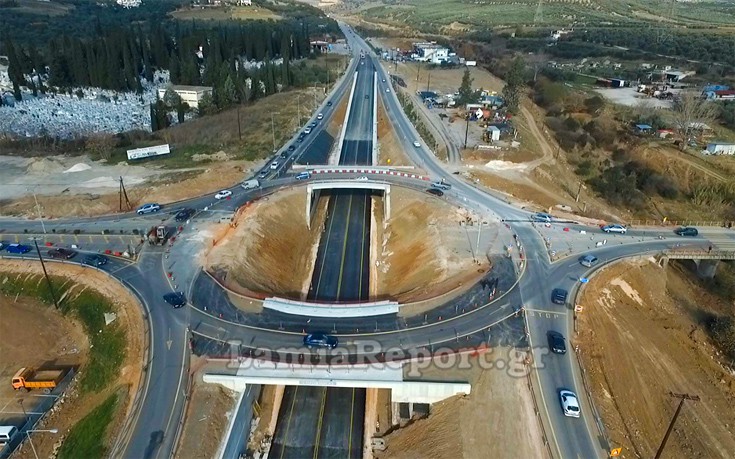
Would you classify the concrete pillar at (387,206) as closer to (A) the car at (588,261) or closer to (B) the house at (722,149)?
(A) the car at (588,261)

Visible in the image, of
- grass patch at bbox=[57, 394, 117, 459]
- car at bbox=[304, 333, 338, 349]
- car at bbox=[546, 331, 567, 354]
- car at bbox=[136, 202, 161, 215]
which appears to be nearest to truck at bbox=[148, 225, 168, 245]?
car at bbox=[136, 202, 161, 215]

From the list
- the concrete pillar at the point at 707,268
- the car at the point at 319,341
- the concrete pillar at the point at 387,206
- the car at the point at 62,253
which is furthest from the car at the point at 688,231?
the car at the point at 62,253

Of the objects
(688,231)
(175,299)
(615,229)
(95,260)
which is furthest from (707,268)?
(95,260)

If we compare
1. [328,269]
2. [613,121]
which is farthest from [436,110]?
[328,269]

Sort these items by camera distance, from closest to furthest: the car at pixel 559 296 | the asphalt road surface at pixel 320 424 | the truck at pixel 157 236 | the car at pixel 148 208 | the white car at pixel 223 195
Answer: the asphalt road surface at pixel 320 424 → the car at pixel 559 296 → the truck at pixel 157 236 → the car at pixel 148 208 → the white car at pixel 223 195

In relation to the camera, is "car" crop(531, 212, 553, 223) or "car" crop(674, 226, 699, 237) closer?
"car" crop(674, 226, 699, 237)

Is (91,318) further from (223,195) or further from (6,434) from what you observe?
(223,195)

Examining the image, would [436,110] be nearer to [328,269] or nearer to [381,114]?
[381,114]

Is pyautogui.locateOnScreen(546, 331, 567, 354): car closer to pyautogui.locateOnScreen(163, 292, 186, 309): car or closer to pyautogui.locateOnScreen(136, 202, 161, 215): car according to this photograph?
pyautogui.locateOnScreen(163, 292, 186, 309): car
